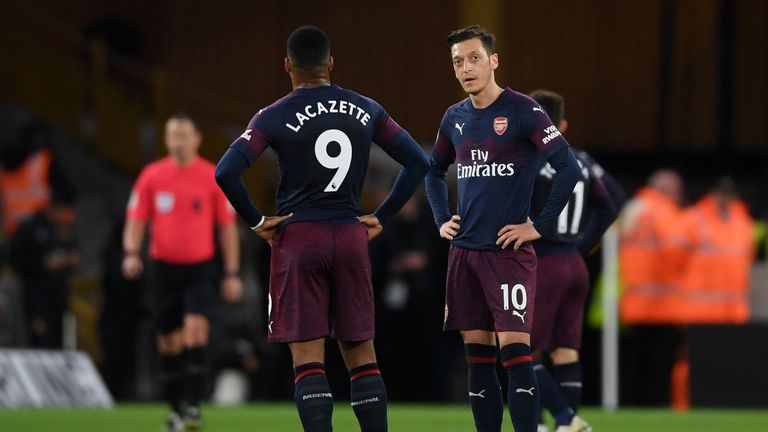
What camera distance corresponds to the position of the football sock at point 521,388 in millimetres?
8133

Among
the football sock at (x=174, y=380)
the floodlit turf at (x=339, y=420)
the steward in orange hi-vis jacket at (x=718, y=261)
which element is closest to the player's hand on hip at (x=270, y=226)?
the floodlit turf at (x=339, y=420)

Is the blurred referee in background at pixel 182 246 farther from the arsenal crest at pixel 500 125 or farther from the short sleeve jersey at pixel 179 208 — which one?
the arsenal crest at pixel 500 125

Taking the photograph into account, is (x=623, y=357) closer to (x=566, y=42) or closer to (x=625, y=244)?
(x=625, y=244)

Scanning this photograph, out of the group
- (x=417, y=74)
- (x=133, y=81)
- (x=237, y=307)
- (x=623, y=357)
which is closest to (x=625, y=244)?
(x=623, y=357)

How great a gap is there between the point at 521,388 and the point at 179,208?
4463 millimetres

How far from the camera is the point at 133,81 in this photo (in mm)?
22953

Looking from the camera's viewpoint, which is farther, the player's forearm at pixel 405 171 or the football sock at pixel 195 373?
the football sock at pixel 195 373

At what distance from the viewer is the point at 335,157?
25.8 feet

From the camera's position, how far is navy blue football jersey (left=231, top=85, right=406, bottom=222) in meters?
7.81

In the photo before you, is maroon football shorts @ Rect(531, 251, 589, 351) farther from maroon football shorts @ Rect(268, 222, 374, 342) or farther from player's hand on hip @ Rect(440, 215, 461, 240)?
maroon football shorts @ Rect(268, 222, 374, 342)

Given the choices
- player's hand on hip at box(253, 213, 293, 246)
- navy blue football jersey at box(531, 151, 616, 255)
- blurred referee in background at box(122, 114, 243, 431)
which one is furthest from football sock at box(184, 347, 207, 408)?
player's hand on hip at box(253, 213, 293, 246)

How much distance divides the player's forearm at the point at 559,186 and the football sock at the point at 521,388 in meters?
0.60

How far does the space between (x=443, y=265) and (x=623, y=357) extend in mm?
2045

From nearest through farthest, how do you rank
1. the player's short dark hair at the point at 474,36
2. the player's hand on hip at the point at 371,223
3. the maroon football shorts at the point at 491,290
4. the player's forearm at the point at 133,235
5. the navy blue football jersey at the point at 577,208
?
the player's hand on hip at the point at 371,223, the maroon football shorts at the point at 491,290, the player's short dark hair at the point at 474,36, the navy blue football jersey at the point at 577,208, the player's forearm at the point at 133,235
